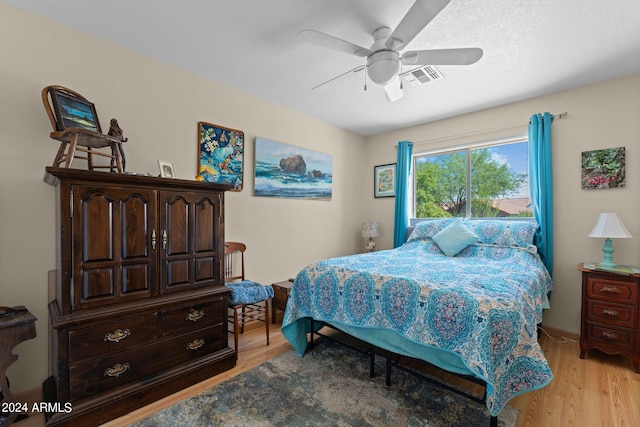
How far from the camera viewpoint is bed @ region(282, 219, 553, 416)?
4.89 ft

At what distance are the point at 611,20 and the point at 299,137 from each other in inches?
115

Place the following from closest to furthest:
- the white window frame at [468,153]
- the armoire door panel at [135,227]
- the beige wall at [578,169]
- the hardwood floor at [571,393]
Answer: the hardwood floor at [571,393] → the armoire door panel at [135,227] → the beige wall at [578,169] → the white window frame at [468,153]

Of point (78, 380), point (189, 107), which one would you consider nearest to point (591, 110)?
point (189, 107)

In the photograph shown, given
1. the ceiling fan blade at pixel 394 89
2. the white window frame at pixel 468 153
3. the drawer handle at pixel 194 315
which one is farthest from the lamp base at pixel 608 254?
the drawer handle at pixel 194 315

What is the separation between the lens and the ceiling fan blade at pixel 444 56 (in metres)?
1.84

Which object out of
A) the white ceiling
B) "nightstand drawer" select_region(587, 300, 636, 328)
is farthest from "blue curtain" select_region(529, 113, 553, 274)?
"nightstand drawer" select_region(587, 300, 636, 328)

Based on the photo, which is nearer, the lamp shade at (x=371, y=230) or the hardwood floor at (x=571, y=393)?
the hardwood floor at (x=571, y=393)

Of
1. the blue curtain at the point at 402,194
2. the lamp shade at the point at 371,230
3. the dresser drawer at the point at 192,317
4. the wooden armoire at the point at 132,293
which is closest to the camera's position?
the wooden armoire at the point at 132,293

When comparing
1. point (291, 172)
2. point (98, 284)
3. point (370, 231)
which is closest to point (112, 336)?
point (98, 284)

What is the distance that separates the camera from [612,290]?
2391 millimetres

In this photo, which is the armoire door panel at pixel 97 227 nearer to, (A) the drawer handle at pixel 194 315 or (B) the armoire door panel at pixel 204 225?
(B) the armoire door panel at pixel 204 225

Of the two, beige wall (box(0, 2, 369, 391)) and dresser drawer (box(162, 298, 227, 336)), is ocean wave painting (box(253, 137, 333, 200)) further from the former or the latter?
dresser drawer (box(162, 298, 227, 336))

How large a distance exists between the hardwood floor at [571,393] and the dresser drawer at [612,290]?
0.56 metres

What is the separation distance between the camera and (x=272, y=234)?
11.3 ft
